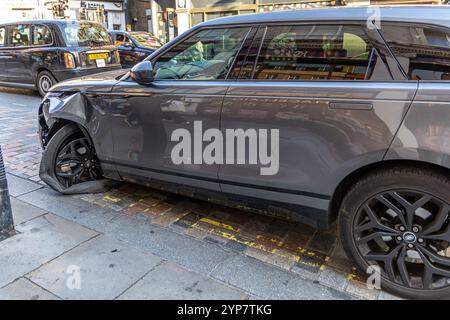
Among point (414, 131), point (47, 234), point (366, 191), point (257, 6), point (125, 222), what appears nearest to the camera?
point (414, 131)

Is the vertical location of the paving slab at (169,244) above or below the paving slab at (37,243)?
below

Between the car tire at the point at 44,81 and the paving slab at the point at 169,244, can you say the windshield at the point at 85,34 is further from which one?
the paving slab at the point at 169,244

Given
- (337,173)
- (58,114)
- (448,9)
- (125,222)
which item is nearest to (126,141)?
(125,222)

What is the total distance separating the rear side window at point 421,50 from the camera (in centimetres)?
207

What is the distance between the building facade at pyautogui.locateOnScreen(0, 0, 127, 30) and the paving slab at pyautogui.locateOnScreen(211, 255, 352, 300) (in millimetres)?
24795

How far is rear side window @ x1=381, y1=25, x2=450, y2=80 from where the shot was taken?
2.07 m

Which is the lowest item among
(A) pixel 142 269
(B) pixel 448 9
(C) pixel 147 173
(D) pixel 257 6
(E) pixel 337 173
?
(A) pixel 142 269

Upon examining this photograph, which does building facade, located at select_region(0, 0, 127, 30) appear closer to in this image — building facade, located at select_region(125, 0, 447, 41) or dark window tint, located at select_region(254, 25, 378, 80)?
building facade, located at select_region(125, 0, 447, 41)

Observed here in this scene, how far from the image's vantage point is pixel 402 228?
2.22m

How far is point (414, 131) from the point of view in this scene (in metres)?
2.03

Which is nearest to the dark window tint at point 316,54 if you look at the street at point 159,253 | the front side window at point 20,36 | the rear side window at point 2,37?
the street at point 159,253

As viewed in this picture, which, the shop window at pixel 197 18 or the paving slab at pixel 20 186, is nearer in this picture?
the paving slab at pixel 20 186

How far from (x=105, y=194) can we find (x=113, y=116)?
2.97 ft

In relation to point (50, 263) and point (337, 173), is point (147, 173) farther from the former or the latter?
point (337, 173)
